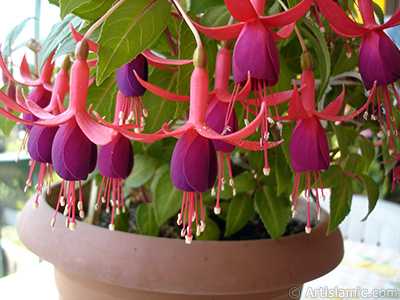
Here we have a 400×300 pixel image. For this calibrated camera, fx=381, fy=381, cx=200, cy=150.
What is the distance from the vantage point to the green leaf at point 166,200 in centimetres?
49

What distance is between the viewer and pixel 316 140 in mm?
296

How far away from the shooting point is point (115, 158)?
0.32 meters

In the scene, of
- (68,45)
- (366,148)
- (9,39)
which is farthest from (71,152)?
(366,148)

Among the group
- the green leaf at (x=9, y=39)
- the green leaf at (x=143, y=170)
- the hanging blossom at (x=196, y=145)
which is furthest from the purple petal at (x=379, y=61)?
the green leaf at (x=9, y=39)

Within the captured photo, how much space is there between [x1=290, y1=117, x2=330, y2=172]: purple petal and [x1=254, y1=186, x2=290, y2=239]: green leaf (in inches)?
6.8

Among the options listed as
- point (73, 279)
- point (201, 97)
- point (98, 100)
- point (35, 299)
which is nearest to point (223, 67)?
point (201, 97)

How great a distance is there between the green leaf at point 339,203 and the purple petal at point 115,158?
243 millimetres

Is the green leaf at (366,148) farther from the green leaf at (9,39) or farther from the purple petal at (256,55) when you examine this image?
the green leaf at (9,39)

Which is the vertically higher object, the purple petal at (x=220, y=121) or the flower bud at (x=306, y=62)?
the flower bud at (x=306, y=62)

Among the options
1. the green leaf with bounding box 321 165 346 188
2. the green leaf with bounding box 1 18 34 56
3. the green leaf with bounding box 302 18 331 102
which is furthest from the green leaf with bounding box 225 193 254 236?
the green leaf with bounding box 1 18 34 56

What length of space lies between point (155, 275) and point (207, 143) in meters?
0.19

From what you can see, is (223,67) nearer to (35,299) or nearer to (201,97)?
(201,97)

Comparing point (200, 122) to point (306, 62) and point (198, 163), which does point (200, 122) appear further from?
point (306, 62)

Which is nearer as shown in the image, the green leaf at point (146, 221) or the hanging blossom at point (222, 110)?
the hanging blossom at point (222, 110)
